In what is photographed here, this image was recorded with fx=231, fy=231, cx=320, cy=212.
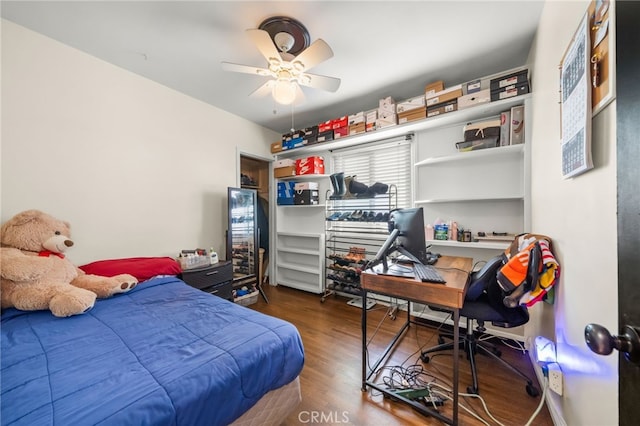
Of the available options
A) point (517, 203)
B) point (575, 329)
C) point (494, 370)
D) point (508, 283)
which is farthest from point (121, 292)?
point (517, 203)

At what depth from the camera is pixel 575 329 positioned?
1.12 m

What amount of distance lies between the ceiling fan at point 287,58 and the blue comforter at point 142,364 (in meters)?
1.82

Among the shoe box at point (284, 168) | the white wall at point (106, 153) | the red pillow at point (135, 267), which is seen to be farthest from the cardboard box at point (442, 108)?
the red pillow at point (135, 267)

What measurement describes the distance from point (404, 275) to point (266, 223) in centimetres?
322

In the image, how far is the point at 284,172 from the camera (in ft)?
Result: 12.7

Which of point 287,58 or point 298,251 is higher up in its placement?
point 287,58

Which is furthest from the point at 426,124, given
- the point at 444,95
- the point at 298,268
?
the point at 298,268

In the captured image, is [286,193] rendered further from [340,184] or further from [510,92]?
[510,92]

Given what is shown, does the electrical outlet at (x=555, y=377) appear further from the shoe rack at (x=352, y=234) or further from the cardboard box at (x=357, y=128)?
the cardboard box at (x=357, y=128)

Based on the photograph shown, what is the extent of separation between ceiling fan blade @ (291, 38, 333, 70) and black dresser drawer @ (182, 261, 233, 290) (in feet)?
7.51

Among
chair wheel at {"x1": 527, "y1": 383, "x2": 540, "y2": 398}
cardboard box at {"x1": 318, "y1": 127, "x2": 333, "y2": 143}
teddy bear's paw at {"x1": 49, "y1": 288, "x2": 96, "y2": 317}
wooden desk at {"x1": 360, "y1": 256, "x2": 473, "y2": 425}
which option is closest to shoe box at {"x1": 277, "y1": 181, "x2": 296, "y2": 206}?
cardboard box at {"x1": 318, "y1": 127, "x2": 333, "y2": 143}

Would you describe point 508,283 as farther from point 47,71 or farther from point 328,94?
point 47,71

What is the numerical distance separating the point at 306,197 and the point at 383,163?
1.27m

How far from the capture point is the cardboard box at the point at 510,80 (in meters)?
2.09
